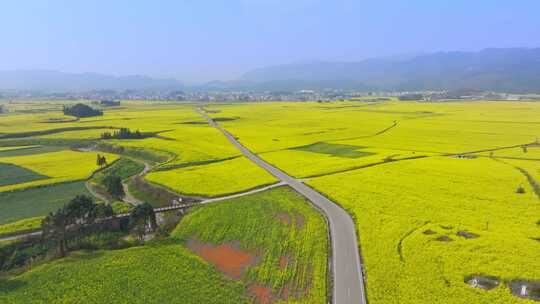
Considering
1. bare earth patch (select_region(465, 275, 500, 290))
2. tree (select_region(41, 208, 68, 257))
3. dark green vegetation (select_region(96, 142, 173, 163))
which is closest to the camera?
bare earth patch (select_region(465, 275, 500, 290))

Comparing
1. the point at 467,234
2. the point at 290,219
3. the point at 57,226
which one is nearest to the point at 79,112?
the point at 57,226

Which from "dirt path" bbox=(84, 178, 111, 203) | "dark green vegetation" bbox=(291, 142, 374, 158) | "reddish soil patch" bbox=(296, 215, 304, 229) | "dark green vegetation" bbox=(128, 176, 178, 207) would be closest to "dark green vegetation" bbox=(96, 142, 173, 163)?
"dark green vegetation" bbox=(128, 176, 178, 207)

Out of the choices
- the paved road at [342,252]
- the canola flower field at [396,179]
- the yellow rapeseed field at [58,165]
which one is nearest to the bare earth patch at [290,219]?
the canola flower field at [396,179]

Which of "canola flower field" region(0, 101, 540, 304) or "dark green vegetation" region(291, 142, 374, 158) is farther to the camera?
"dark green vegetation" region(291, 142, 374, 158)

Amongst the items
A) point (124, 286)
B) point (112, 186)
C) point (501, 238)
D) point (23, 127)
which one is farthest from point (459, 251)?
point (23, 127)

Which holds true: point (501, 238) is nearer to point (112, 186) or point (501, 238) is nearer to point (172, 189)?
point (172, 189)

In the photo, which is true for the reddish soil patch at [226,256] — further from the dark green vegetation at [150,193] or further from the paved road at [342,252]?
the dark green vegetation at [150,193]

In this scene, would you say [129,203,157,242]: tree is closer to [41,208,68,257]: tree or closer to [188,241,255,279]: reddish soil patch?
[188,241,255,279]: reddish soil patch

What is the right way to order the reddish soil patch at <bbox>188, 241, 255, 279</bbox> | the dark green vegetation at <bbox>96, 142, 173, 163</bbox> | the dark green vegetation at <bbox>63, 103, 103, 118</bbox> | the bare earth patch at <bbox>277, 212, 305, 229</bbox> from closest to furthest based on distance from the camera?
1. the reddish soil patch at <bbox>188, 241, 255, 279</bbox>
2. the bare earth patch at <bbox>277, 212, 305, 229</bbox>
3. the dark green vegetation at <bbox>96, 142, 173, 163</bbox>
4. the dark green vegetation at <bbox>63, 103, 103, 118</bbox>
